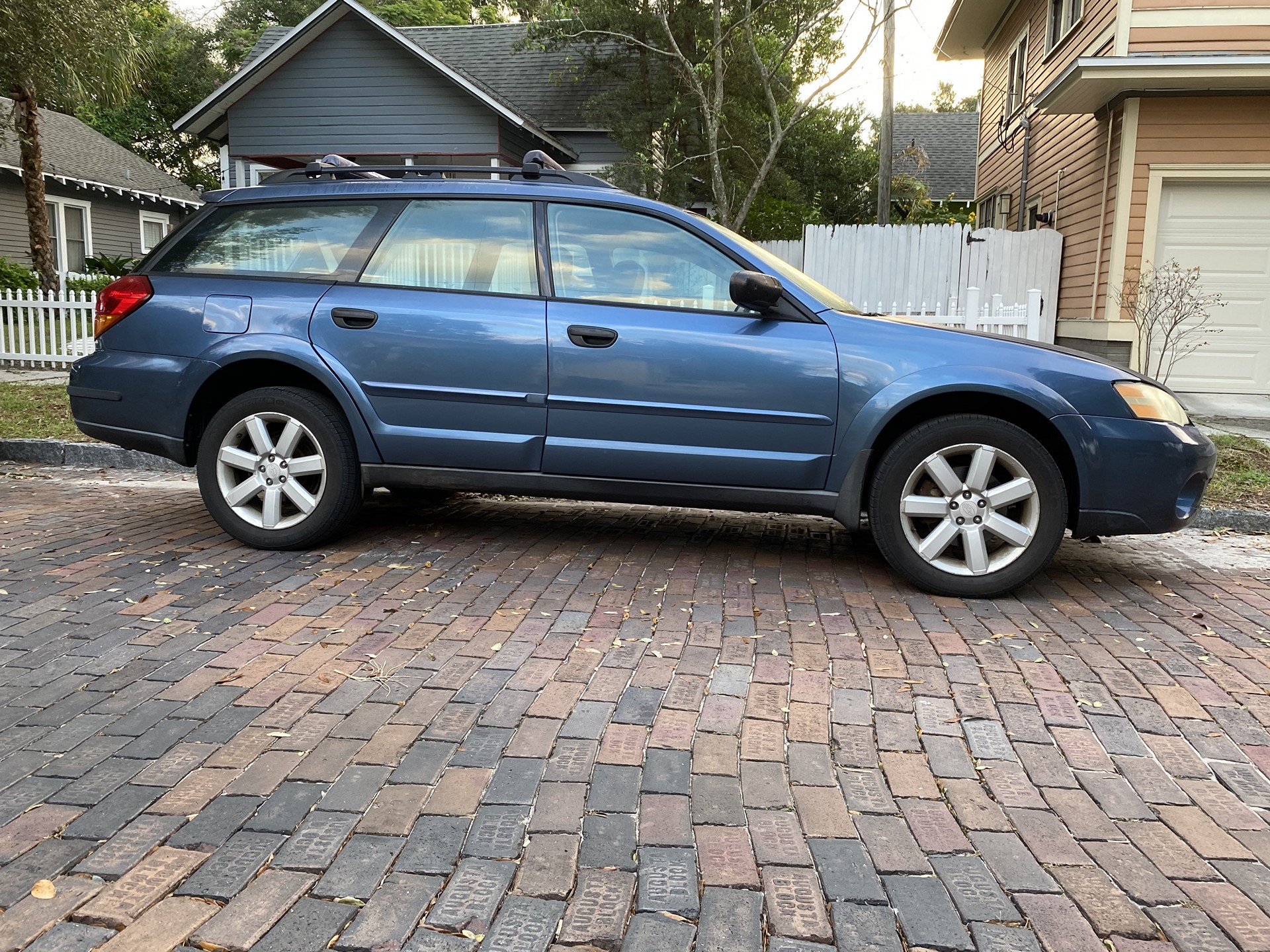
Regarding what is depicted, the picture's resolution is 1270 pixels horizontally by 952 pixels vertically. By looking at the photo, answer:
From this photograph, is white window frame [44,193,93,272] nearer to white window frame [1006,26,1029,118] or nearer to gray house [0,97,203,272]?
gray house [0,97,203,272]

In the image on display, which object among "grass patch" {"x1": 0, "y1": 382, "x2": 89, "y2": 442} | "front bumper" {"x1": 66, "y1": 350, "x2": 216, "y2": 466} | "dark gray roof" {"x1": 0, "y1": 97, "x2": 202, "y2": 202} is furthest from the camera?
"dark gray roof" {"x1": 0, "y1": 97, "x2": 202, "y2": 202}

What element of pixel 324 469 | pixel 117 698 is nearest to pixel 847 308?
pixel 324 469

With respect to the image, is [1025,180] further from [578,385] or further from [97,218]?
[97,218]

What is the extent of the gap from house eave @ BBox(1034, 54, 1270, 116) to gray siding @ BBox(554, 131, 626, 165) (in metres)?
11.5

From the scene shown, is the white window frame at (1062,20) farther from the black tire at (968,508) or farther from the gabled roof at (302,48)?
the black tire at (968,508)

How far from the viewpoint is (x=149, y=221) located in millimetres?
32062

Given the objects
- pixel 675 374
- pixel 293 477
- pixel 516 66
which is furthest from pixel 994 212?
pixel 293 477

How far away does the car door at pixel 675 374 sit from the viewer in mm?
4609

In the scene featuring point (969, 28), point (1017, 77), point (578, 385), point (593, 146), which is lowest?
point (578, 385)

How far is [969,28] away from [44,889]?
22.8m

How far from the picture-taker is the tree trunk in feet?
61.9

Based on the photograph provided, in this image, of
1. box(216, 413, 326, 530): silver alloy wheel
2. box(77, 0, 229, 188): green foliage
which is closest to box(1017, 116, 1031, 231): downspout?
box(216, 413, 326, 530): silver alloy wheel

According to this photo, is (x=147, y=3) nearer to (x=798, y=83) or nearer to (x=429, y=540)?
(x=798, y=83)

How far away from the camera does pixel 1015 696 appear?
135 inches
